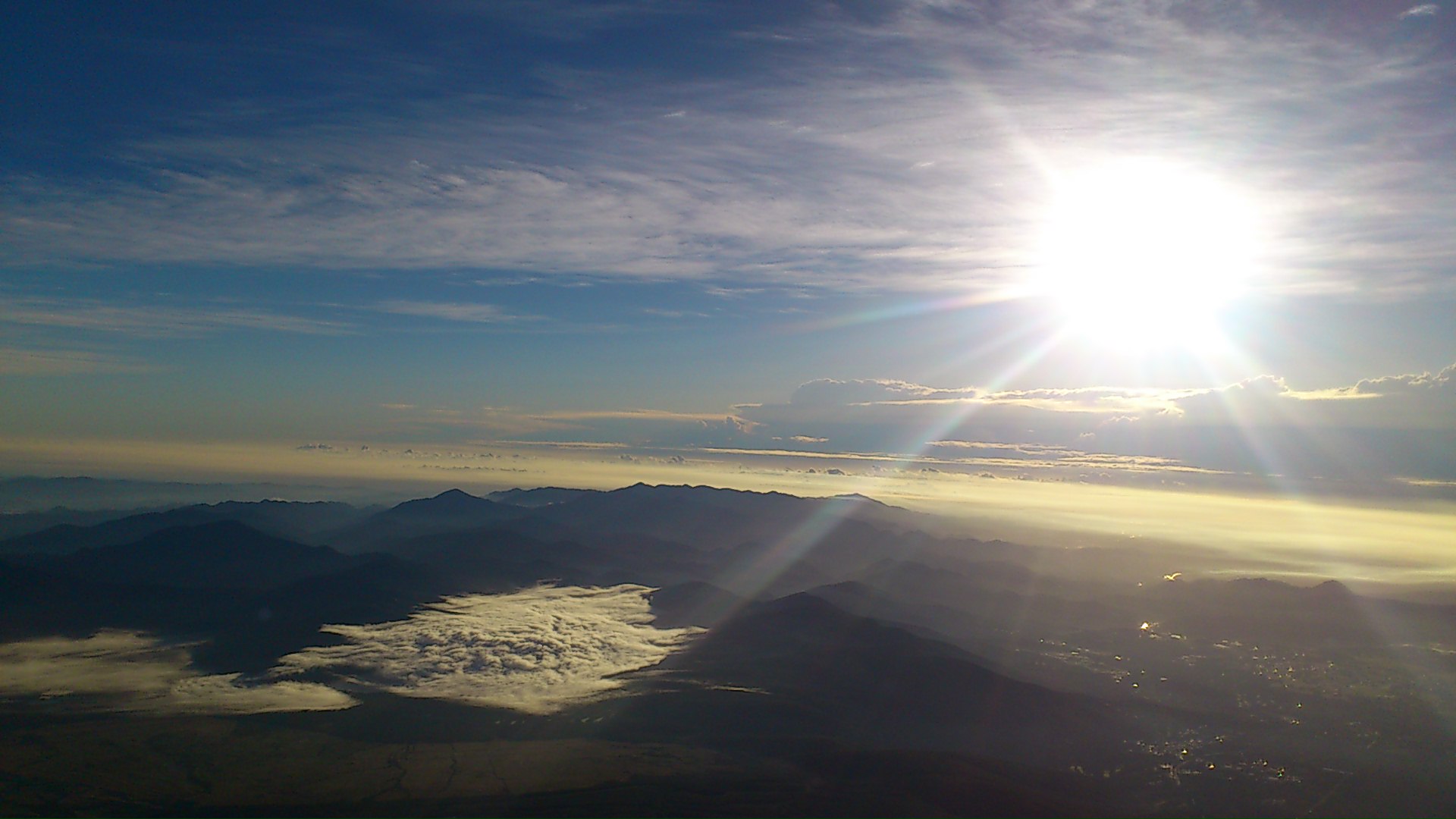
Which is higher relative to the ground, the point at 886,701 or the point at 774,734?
the point at 774,734

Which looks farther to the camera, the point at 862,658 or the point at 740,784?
the point at 862,658

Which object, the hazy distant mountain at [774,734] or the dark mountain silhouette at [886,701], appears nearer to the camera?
the hazy distant mountain at [774,734]

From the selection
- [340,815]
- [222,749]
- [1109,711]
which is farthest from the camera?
[1109,711]

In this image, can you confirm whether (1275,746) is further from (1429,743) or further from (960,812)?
(960,812)

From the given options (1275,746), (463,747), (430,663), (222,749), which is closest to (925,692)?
(1275,746)

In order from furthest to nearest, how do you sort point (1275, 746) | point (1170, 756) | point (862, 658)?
point (862, 658)
point (1275, 746)
point (1170, 756)

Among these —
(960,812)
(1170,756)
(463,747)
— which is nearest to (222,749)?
(463,747)

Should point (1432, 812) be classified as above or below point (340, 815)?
below

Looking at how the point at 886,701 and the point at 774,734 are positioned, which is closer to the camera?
the point at 774,734

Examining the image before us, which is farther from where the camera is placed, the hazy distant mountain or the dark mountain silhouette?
the dark mountain silhouette
